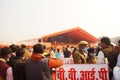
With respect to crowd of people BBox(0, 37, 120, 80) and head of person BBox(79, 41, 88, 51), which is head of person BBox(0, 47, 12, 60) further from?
head of person BBox(79, 41, 88, 51)

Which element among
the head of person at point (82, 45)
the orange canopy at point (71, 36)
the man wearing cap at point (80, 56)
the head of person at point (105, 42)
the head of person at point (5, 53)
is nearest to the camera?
the head of person at point (5, 53)

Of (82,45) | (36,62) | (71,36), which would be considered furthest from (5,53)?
(71,36)

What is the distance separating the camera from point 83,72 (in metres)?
6.38

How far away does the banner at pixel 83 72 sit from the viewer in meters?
6.32

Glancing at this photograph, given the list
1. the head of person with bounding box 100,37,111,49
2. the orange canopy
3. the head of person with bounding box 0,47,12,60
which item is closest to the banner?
the head of person with bounding box 100,37,111,49

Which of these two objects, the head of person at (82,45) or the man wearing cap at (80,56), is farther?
the head of person at (82,45)

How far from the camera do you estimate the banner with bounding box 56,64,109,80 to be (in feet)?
20.7

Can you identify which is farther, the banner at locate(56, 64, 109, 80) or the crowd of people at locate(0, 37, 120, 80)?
the banner at locate(56, 64, 109, 80)

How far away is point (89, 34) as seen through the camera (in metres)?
45.3

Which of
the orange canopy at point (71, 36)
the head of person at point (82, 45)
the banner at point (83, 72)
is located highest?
the orange canopy at point (71, 36)

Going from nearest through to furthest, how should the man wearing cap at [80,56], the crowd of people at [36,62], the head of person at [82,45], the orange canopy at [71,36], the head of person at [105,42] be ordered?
the crowd of people at [36,62]
the head of person at [105,42]
the man wearing cap at [80,56]
the head of person at [82,45]
the orange canopy at [71,36]

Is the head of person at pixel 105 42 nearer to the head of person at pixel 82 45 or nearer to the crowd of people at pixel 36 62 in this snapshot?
the crowd of people at pixel 36 62

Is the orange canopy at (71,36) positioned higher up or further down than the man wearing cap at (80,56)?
higher up

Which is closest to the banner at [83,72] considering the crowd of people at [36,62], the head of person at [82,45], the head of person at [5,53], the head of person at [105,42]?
the crowd of people at [36,62]
